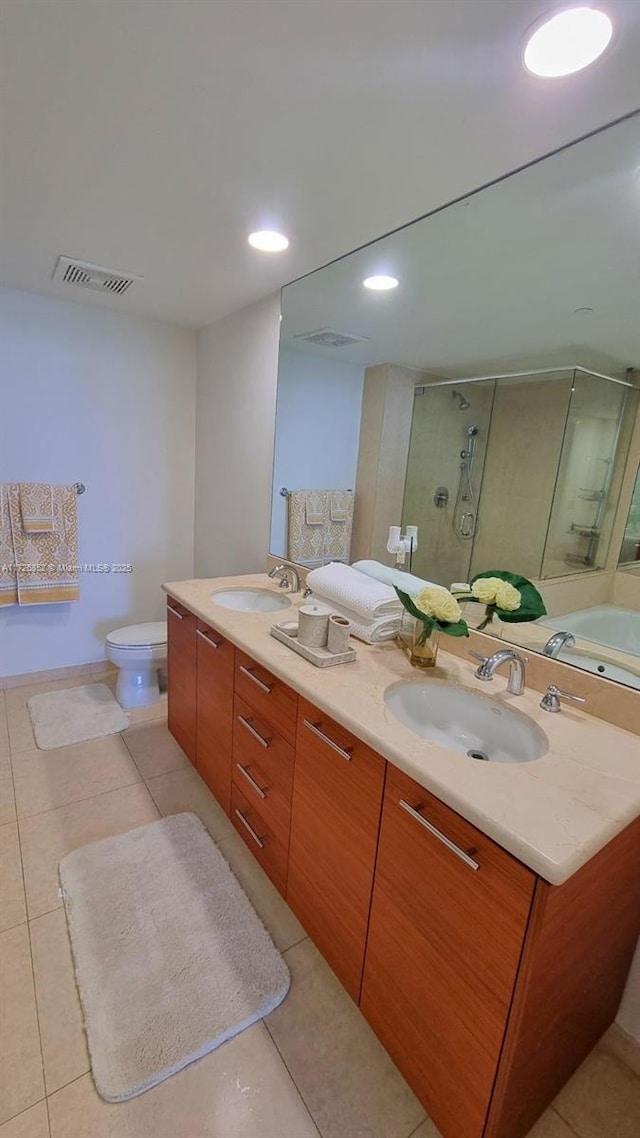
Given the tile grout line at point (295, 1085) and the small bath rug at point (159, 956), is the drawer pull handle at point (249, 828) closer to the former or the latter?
the small bath rug at point (159, 956)

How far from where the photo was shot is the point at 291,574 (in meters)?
2.23

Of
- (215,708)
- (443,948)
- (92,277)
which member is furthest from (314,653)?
(92,277)

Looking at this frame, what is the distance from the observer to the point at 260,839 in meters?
1.62

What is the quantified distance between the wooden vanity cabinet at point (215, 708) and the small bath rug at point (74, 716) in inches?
29.7

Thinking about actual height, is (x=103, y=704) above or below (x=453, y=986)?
below

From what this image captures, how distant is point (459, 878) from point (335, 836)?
42cm

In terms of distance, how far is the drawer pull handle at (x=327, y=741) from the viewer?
116cm

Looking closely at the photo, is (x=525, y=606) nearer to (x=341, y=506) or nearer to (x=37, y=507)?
(x=341, y=506)

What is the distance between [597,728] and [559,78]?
Answer: 55.7 inches

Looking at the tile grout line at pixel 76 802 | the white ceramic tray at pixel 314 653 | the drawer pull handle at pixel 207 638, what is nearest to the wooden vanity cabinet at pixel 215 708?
the drawer pull handle at pixel 207 638

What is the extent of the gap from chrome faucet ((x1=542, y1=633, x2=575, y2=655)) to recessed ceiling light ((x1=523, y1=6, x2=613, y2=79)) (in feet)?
4.09

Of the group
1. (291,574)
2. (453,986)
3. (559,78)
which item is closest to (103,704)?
(291,574)

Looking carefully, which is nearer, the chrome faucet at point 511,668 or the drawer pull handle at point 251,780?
the chrome faucet at point 511,668

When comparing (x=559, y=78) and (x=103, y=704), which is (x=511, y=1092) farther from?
(x=103, y=704)
